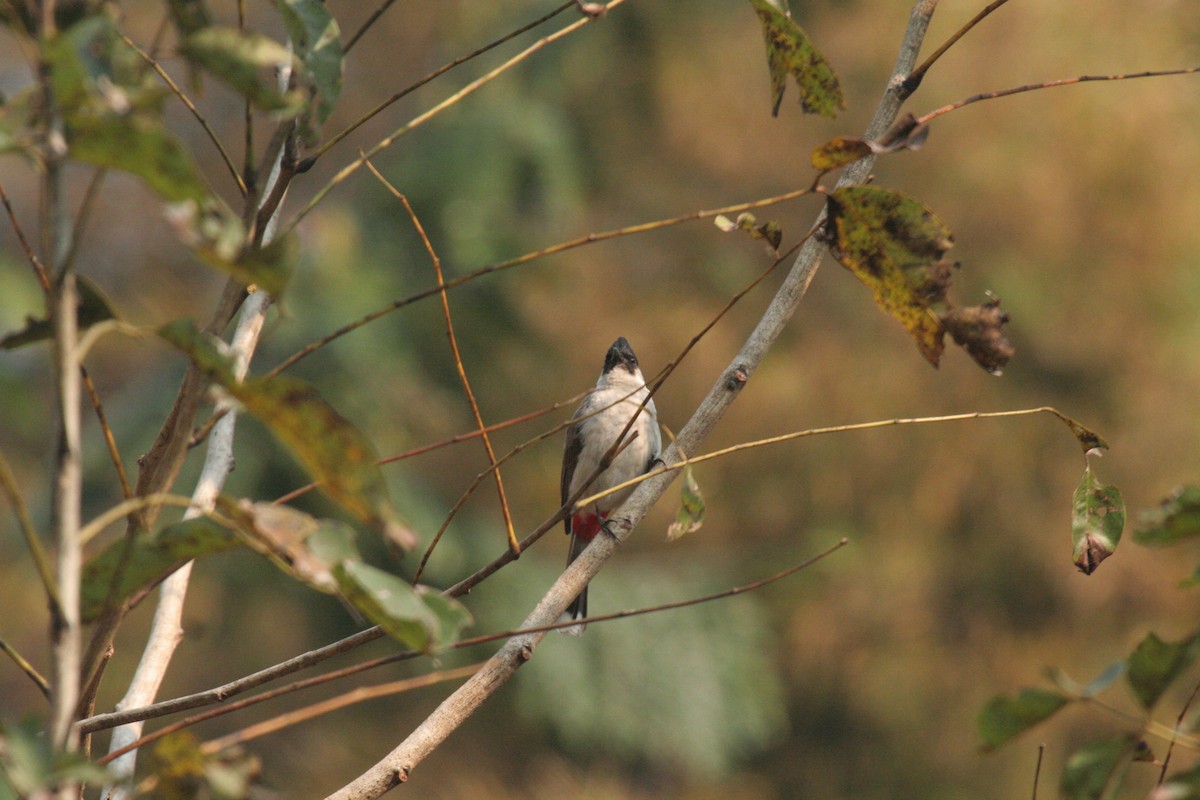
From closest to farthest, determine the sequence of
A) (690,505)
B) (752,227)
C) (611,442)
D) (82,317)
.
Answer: (82,317)
(752,227)
(690,505)
(611,442)

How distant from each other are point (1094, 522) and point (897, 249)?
45cm

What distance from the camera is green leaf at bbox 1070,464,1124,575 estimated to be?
1.33 metres

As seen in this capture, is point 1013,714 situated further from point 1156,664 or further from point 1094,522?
point 1094,522

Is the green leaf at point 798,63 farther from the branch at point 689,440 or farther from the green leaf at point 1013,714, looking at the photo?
the green leaf at point 1013,714

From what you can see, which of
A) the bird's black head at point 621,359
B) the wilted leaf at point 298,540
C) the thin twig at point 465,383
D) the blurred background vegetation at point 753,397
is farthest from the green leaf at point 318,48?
the blurred background vegetation at point 753,397

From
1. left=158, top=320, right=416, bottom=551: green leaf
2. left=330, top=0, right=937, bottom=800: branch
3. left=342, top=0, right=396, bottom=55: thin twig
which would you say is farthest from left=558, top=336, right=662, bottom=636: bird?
left=158, top=320, right=416, bottom=551: green leaf

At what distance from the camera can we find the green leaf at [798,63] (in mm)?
1160

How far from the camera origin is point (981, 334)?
3.81 feet

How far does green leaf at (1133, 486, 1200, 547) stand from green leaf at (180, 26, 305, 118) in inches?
28.6

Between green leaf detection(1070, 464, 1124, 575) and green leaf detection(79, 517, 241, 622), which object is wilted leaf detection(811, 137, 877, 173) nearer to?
green leaf detection(1070, 464, 1124, 575)

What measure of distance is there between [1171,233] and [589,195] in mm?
4068

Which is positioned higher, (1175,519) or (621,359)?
(621,359)

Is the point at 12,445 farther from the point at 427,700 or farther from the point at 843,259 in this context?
the point at 843,259

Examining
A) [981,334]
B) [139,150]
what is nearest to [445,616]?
[139,150]
